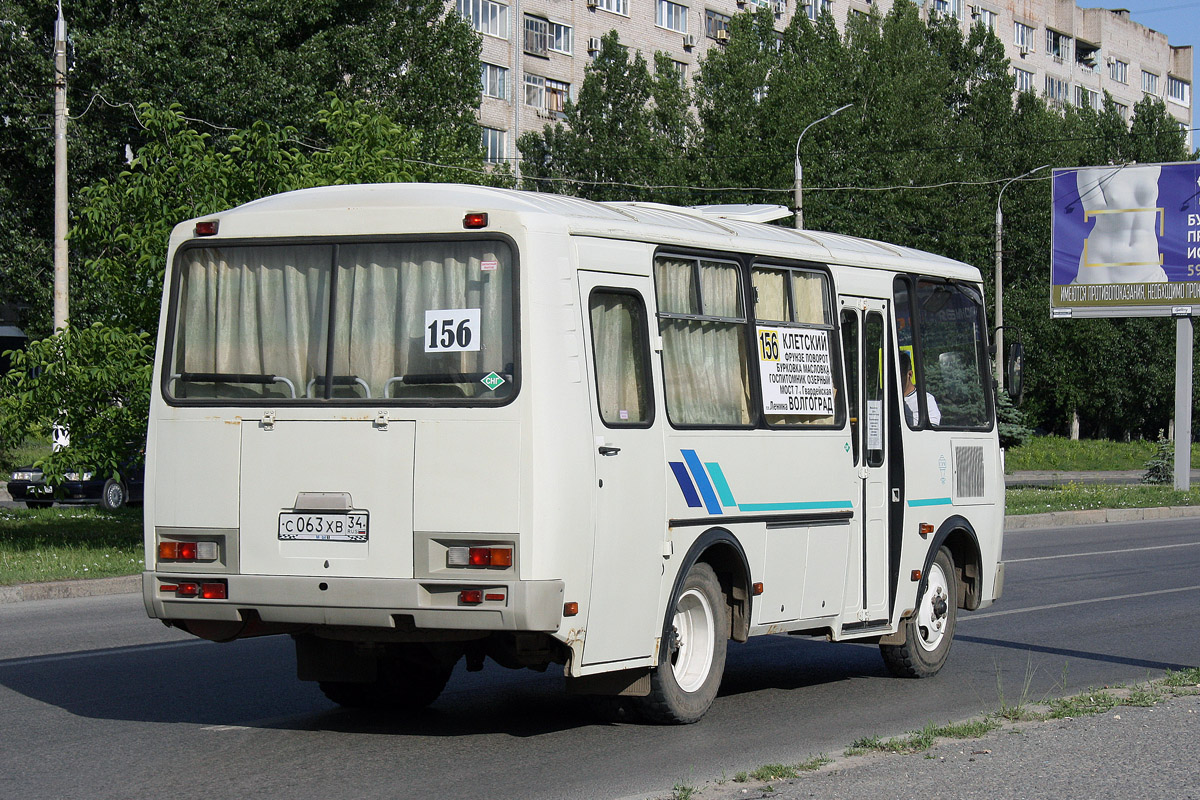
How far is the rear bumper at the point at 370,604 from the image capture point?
7.09 m

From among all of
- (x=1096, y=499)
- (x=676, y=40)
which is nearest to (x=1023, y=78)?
(x=676, y=40)

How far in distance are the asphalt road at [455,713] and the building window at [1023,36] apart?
262 feet

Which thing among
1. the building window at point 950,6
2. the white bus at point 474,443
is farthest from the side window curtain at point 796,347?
the building window at point 950,6

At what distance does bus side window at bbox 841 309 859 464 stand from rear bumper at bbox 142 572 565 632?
3218 millimetres

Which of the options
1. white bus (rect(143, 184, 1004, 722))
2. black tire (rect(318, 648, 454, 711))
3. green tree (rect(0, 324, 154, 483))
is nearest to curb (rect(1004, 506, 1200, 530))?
green tree (rect(0, 324, 154, 483))

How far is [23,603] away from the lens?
583 inches

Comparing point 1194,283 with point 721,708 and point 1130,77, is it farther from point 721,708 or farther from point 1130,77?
point 1130,77

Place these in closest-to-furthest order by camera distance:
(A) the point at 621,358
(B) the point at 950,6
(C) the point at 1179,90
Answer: (A) the point at 621,358 → (B) the point at 950,6 → (C) the point at 1179,90

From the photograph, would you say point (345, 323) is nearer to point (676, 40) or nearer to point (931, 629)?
point (931, 629)

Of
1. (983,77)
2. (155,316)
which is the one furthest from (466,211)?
(983,77)

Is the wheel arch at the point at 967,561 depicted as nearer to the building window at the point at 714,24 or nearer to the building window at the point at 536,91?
the building window at the point at 536,91

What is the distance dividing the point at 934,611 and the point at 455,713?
3646mm

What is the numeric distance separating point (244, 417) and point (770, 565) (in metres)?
3.08

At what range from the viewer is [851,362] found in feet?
32.7
